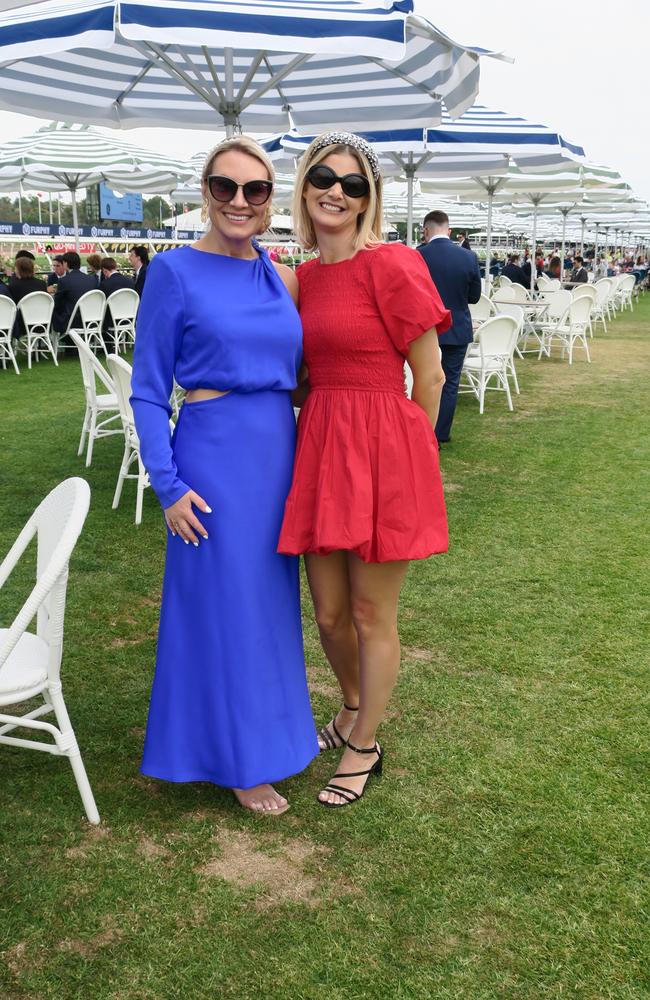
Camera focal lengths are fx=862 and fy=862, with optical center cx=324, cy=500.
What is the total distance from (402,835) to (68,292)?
10153 millimetres

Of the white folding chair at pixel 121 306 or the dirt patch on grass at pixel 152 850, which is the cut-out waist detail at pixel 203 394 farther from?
the white folding chair at pixel 121 306

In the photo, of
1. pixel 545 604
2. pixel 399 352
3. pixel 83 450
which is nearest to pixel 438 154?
pixel 83 450

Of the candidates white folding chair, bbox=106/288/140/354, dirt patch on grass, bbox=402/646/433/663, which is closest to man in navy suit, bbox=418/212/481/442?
dirt patch on grass, bbox=402/646/433/663

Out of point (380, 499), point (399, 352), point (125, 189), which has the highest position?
point (125, 189)

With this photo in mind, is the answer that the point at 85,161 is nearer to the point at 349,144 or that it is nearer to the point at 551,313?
the point at 551,313

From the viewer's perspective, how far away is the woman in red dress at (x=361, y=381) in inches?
88.4

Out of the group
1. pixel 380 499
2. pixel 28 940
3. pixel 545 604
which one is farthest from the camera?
pixel 545 604

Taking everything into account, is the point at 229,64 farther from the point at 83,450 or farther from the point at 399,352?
the point at 399,352

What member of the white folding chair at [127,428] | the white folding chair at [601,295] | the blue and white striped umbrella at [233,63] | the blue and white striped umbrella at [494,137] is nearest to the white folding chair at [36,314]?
the blue and white striped umbrella at [233,63]

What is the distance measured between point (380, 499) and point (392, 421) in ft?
0.70

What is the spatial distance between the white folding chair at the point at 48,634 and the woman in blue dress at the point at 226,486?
230 mm

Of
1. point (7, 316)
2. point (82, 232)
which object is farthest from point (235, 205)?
point (82, 232)

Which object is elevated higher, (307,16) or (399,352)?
(307,16)

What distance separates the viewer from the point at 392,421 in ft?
7.57
